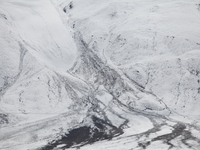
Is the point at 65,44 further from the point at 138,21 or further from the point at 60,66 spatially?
the point at 138,21

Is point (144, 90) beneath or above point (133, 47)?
beneath

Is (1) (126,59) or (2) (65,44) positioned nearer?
(1) (126,59)

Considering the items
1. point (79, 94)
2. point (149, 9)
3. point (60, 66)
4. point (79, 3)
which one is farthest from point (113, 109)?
point (79, 3)

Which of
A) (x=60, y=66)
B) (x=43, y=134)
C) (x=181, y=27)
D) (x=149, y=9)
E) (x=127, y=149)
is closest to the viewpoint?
(x=127, y=149)

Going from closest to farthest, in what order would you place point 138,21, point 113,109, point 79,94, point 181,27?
1. point 113,109
2. point 79,94
3. point 181,27
4. point 138,21

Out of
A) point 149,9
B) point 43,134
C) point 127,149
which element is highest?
point 149,9

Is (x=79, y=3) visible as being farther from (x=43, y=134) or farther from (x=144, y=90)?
(x=43, y=134)
